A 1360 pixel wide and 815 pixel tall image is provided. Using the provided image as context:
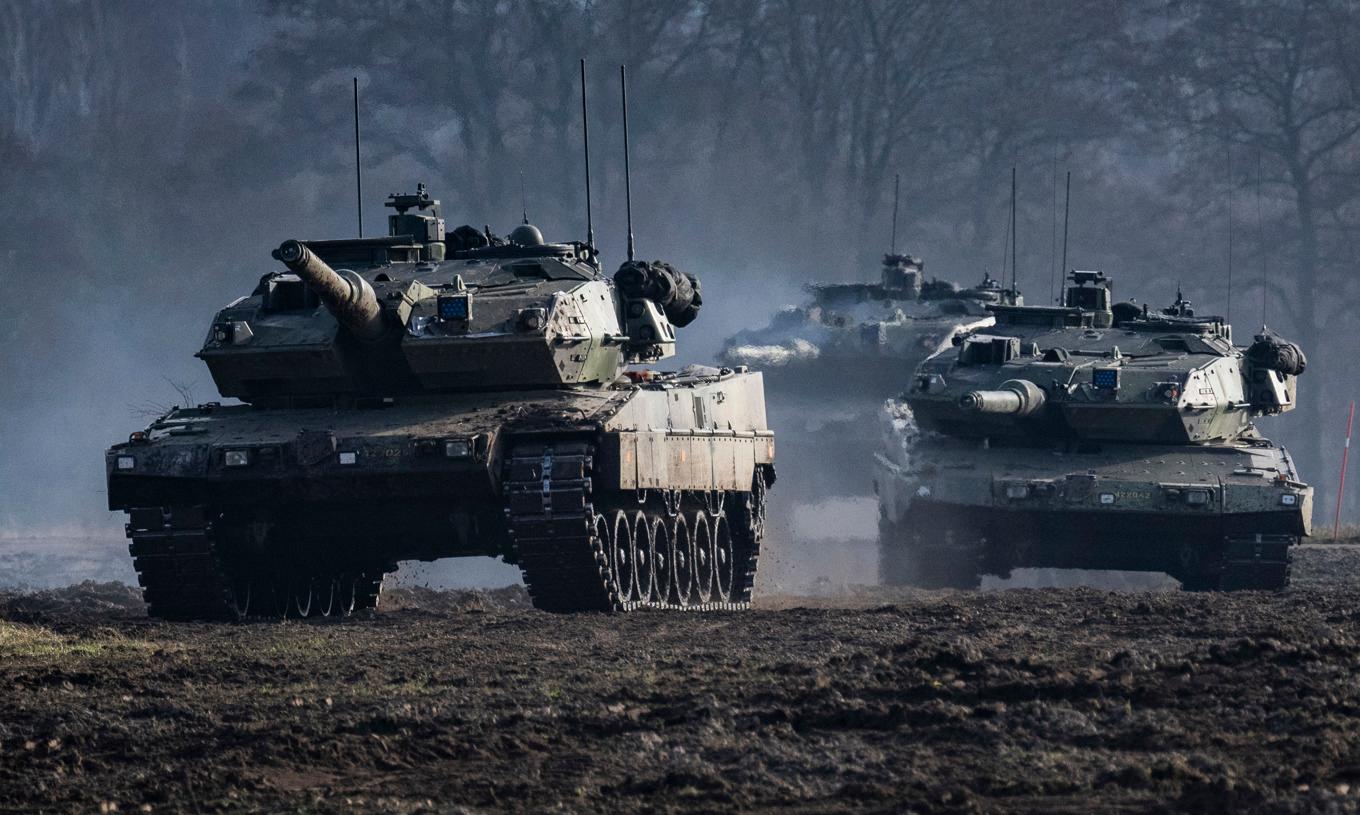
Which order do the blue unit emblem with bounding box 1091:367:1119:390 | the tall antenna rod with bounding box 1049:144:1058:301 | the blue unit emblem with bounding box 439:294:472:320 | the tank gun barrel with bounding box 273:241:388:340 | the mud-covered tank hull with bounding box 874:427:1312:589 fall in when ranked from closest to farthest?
the tank gun barrel with bounding box 273:241:388:340 < the blue unit emblem with bounding box 439:294:472:320 < the mud-covered tank hull with bounding box 874:427:1312:589 < the blue unit emblem with bounding box 1091:367:1119:390 < the tall antenna rod with bounding box 1049:144:1058:301

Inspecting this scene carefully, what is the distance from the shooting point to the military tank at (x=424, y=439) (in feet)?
56.7

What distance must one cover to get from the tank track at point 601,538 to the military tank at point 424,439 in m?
0.02

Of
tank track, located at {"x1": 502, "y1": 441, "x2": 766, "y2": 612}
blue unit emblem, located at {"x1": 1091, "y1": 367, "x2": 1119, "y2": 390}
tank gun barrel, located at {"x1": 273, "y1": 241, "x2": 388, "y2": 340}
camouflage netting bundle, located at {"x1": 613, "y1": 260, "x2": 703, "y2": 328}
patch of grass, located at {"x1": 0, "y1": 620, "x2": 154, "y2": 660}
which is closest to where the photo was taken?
patch of grass, located at {"x1": 0, "y1": 620, "x2": 154, "y2": 660}

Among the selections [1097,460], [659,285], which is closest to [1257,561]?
[1097,460]

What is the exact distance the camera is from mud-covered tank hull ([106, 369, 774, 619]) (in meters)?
17.2

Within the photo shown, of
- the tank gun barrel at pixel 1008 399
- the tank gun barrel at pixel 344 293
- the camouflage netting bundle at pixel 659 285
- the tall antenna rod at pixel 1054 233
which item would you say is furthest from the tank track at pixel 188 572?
the tall antenna rod at pixel 1054 233

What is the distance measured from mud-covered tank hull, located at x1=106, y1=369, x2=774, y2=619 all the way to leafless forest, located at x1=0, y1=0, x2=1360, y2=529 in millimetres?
29889

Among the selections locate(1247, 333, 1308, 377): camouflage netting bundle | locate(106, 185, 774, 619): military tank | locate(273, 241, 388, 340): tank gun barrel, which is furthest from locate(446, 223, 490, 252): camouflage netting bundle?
locate(1247, 333, 1308, 377): camouflage netting bundle

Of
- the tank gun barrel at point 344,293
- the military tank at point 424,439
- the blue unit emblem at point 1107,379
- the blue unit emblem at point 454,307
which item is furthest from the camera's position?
the blue unit emblem at point 1107,379

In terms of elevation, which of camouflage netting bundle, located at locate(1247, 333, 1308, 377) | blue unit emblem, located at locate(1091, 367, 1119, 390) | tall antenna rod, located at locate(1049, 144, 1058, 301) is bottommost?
blue unit emblem, located at locate(1091, 367, 1119, 390)

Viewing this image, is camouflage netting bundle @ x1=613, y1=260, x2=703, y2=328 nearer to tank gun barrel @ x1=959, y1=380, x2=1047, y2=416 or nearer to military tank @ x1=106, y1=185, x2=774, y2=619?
military tank @ x1=106, y1=185, x2=774, y2=619

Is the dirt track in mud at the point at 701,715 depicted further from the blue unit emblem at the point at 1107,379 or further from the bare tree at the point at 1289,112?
the bare tree at the point at 1289,112

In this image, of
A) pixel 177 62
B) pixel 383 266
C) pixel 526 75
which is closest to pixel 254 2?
pixel 177 62

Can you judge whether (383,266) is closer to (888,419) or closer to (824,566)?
(888,419)
